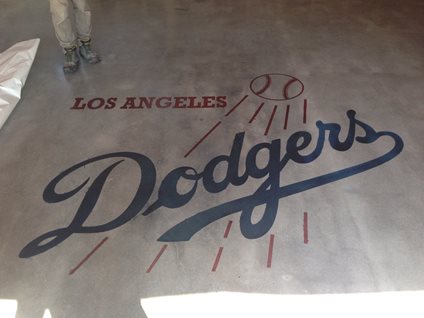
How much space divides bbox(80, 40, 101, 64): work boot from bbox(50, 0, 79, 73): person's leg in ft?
0.23

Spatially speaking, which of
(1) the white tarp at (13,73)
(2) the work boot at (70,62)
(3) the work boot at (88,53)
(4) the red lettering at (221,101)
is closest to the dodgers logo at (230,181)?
(4) the red lettering at (221,101)

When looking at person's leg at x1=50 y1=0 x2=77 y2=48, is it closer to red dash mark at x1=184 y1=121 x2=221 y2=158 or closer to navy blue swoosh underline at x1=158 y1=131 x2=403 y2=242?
red dash mark at x1=184 y1=121 x2=221 y2=158

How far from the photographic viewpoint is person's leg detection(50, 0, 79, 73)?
3068mm

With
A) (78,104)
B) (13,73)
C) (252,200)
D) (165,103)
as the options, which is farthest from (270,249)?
(13,73)

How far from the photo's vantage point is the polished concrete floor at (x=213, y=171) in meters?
1.76

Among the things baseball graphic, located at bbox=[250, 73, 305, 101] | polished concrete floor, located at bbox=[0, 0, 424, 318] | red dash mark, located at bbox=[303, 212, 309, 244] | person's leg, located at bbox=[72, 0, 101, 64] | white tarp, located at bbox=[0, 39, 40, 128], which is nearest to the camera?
polished concrete floor, located at bbox=[0, 0, 424, 318]

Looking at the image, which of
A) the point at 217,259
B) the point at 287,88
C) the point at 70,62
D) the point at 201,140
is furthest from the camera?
the point at 70,62

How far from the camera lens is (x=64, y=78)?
327cm

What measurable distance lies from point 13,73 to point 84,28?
734 millimetres

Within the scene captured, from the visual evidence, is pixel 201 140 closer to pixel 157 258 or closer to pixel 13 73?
pixel 157 258

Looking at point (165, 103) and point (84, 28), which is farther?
point (84, 28)

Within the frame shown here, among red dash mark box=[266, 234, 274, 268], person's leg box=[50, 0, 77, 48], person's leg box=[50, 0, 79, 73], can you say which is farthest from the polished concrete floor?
person's leg box=[50, 0, 77, 48]

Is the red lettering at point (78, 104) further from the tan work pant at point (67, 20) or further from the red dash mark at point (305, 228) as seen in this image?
the red dash mark at point (305, 228)

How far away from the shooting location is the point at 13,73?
119 inches
